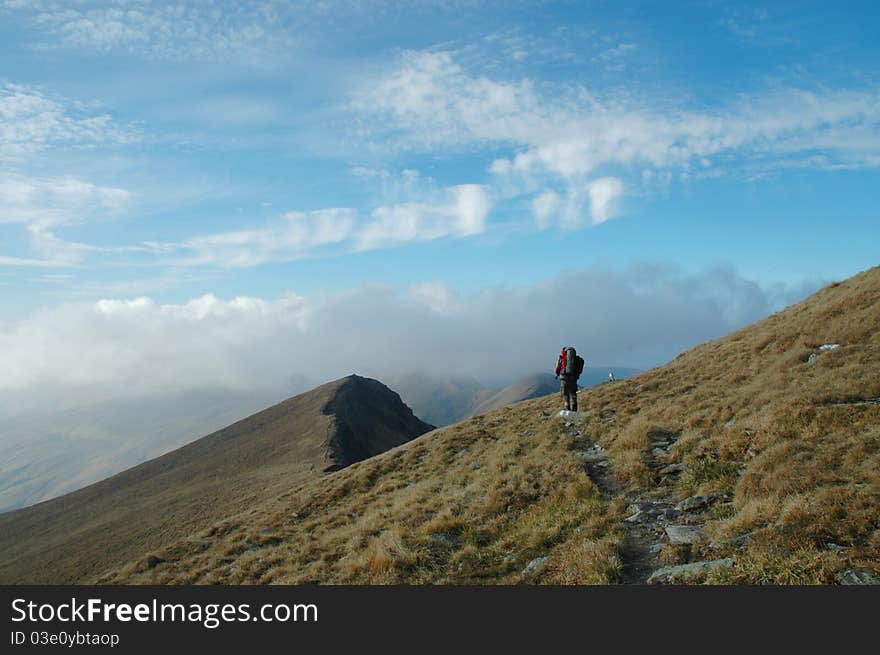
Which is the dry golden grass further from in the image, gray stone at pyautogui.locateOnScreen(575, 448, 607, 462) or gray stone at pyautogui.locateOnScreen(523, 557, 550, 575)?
gray stone at pyautogui.locateOnScreen(575, 448, 607, 462)

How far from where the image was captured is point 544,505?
46.8 feet

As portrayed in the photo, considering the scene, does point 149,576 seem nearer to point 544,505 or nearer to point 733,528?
point 544,505

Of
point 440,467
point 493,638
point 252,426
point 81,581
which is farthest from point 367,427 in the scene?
point 493,638

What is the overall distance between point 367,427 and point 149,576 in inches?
2762

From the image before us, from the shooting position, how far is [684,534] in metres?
10.4

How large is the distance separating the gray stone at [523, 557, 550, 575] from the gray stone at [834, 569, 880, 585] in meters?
5.18

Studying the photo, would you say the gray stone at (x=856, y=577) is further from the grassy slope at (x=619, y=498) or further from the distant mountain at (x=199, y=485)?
the distant mountain at (x=199, y=485)

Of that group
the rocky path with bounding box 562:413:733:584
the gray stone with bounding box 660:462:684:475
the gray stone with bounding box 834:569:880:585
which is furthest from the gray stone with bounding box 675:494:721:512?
the gray stone with bounding box 834:569:880:585

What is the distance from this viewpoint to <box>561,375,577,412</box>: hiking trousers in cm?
2511

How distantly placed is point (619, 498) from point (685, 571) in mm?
4599

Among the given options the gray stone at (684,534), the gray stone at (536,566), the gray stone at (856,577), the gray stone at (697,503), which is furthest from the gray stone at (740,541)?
the gray stone at (536,566)

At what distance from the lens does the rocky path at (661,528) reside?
9.05 meters

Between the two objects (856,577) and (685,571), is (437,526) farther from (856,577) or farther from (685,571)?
(856,577)

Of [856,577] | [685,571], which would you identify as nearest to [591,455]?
[685,571]
